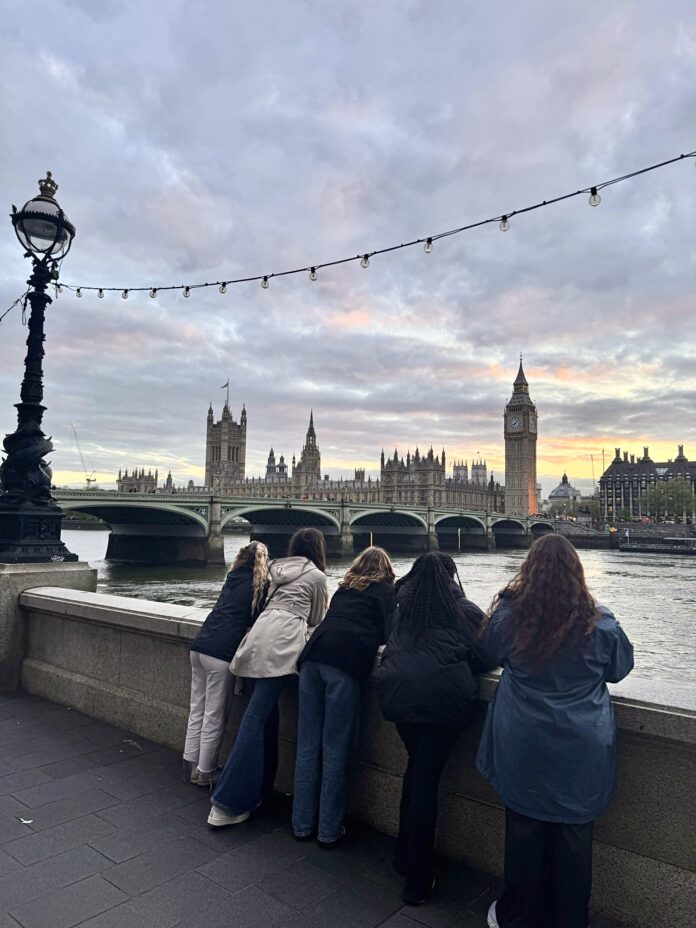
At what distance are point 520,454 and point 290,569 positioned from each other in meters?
146

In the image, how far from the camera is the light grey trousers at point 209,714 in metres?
3.62

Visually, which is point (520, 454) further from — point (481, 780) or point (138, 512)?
point (481, 780)

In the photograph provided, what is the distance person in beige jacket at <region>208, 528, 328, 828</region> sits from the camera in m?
3.23

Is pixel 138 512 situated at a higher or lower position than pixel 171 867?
higher

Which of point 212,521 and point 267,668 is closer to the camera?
point 267,668

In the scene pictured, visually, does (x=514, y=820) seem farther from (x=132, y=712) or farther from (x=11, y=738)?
(x=11, y=738)

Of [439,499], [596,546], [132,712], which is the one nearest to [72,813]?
A: [132,712]

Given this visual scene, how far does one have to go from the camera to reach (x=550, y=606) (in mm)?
2441

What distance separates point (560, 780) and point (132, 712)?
329cm

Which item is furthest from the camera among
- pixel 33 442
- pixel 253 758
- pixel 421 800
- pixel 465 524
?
pixel 465 524

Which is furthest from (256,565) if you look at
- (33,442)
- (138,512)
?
(138,512)

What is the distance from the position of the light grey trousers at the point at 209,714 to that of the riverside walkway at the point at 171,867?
19 centimetres

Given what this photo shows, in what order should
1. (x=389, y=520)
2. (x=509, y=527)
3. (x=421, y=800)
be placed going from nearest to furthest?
(x=421, y=800) < (x=389, y=520) < (x=509, y=527)

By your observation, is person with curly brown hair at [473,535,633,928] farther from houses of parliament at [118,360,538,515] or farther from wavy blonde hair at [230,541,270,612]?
houses of parliament at [118,360,538,515]
